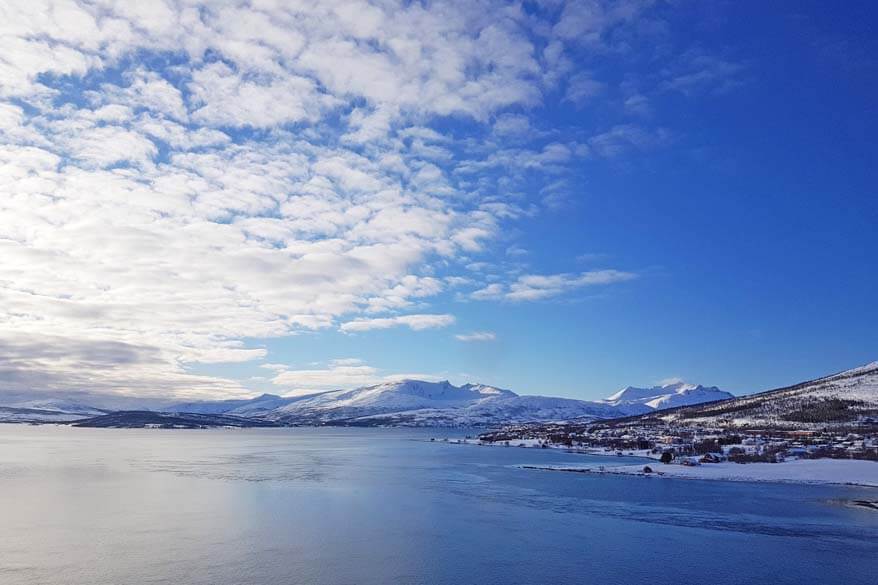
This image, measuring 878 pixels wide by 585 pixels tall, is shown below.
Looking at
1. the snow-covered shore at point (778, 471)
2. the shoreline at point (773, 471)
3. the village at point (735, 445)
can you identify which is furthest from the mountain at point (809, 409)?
the shoreline at point (773, 471)

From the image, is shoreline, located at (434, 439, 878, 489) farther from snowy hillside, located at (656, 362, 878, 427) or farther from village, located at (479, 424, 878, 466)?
snowy hillside, located at (656, 362, 878, 427)

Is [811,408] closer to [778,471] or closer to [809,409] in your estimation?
[809,409]

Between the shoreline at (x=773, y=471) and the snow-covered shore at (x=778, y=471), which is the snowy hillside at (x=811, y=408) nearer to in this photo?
the snow-covered shore at (x=778, y=471)

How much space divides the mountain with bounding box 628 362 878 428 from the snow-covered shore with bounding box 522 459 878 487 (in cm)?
7079

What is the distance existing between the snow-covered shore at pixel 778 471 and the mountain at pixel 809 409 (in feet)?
232

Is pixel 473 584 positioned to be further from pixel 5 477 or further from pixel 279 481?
pixel 5 477

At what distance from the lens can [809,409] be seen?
158500 millimetres

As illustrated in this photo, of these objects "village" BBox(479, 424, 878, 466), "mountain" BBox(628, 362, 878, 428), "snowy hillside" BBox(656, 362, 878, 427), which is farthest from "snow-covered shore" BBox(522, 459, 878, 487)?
"snowy hillside" BBox(656, 362, 878, 427)

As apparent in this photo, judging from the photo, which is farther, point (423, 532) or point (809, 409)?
point (809, 409)

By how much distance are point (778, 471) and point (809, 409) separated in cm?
10722

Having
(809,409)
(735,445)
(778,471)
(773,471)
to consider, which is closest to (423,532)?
(773,471)

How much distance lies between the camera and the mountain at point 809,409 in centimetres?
14188

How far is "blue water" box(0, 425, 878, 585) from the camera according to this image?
25.7m

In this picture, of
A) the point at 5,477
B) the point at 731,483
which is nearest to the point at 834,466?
the point at 731,483
